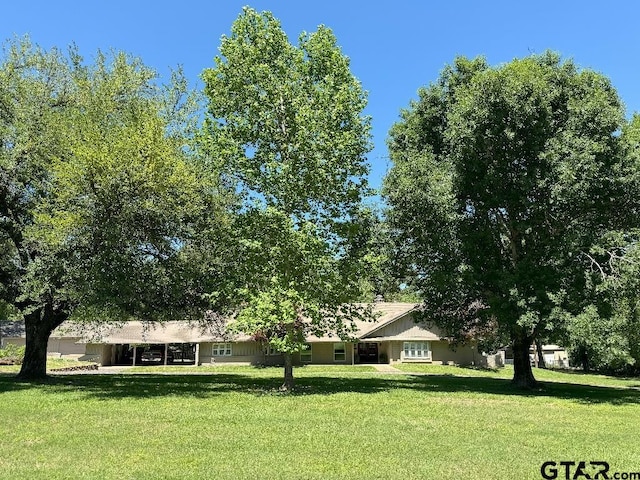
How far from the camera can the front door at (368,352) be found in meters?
47.2

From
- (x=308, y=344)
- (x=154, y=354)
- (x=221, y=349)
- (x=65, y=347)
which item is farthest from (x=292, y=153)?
(x=65, y=347)

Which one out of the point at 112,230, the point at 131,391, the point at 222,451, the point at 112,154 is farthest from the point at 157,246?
the point at 222,451

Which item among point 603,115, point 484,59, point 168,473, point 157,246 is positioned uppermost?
point 484,59

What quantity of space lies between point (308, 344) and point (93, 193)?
26449 millimetres

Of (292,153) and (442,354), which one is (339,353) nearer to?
(442,354)

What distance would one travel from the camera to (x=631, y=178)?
18.7 m

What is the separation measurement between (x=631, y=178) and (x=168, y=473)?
17582mm

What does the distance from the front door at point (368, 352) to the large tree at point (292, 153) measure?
27.8 m

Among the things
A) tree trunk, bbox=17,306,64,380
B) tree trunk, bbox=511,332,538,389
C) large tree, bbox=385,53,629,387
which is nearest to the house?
tree trunk, bbox=511,332,538,389

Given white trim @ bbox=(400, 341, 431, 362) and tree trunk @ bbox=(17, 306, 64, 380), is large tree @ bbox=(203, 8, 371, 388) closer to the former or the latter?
tree trunk @ bbox=(17, 306, 64, 380)

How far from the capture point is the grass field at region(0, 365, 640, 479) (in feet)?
27.0

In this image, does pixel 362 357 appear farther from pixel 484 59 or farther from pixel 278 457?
pixel 278 457

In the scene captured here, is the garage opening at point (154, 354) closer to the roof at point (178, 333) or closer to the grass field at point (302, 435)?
the roof at point (178, 333)

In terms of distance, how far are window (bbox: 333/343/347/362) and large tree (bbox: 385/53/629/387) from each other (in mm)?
22983
